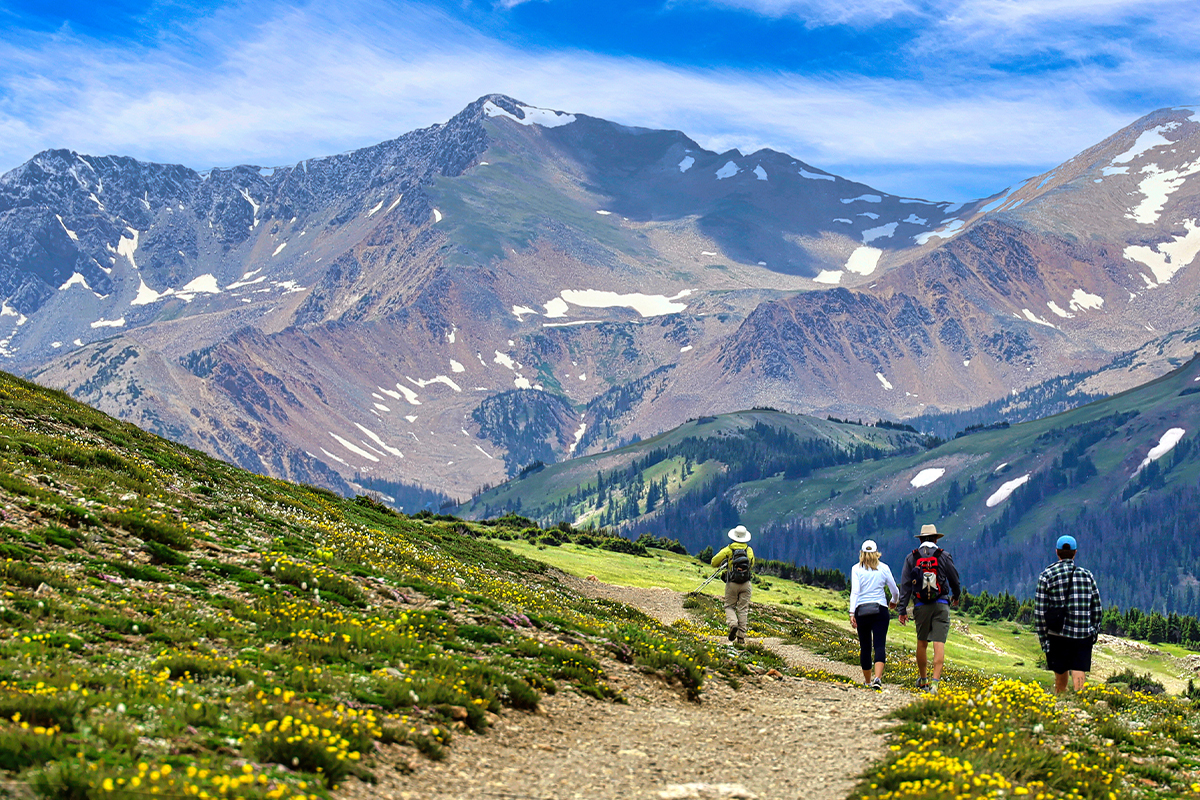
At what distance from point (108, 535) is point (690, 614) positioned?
41856 mm

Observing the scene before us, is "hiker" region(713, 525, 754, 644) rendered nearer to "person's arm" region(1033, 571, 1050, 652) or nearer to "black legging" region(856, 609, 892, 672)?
"black legging" region(856, 609, 892, 672)

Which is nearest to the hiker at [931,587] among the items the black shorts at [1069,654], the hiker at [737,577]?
the black shorts at [1069,654]

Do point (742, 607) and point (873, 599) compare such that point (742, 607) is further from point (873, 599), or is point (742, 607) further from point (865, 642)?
point (873, 599)

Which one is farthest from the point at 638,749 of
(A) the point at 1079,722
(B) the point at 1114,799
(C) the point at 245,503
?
(C) the point at 245,503

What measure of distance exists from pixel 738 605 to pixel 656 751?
18.5 metres

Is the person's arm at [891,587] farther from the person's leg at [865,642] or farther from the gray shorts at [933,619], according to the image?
the person's leg at [865,642]

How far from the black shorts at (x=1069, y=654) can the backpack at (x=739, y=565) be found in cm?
1071

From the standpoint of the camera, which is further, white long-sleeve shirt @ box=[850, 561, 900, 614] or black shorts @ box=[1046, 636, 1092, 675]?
white long-sleeve shirt @ box=[850, 561, 900, 614]

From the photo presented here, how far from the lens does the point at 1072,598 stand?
1020 inches

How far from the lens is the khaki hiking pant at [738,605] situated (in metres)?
36.0

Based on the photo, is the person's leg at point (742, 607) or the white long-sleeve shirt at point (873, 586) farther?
the person's leg at point (742, 607)

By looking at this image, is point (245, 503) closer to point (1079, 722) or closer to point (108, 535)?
point (108, 535)

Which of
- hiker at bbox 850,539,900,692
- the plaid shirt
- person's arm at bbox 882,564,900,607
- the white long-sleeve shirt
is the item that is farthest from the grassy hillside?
the plaid shirt

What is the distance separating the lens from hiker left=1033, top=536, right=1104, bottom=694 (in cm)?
2584
